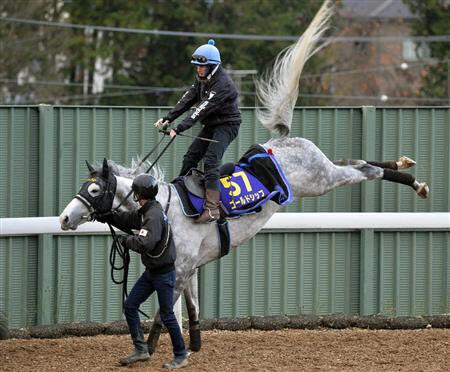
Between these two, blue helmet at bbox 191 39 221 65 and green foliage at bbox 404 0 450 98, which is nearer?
blue helmet at bbox 191 39 221 65

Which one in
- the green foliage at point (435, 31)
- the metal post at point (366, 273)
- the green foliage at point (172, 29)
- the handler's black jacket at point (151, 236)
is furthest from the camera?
the green foliage at point (172, 29)

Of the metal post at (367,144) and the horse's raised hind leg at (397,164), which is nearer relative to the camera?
the horse's raised hind leg at (397,164)

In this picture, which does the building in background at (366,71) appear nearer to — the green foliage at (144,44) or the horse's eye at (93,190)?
the green foliage at (144,44)

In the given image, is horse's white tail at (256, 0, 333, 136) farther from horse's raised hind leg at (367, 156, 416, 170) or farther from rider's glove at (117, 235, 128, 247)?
rider's glove at (117, 235, 128, 247)

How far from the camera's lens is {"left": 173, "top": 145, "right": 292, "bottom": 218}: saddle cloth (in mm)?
9805

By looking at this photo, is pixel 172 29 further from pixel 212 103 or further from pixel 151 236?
pixel 151 236

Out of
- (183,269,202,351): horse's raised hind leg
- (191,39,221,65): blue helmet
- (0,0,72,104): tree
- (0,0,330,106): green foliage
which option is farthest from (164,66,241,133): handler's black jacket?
(0,0,330,106): green foliage

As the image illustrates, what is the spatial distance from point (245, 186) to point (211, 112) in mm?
799

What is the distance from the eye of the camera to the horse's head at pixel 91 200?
9.09m

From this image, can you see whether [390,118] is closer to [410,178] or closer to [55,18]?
[410,178]

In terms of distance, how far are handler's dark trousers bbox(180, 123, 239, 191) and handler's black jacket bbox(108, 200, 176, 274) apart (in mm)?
822

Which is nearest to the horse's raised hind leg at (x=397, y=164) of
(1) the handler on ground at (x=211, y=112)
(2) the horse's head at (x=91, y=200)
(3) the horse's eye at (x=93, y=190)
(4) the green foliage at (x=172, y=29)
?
(1) the handler on ground at (x=211, y=112)

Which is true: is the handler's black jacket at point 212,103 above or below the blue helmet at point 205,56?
below

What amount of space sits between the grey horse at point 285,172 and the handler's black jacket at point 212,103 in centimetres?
63
